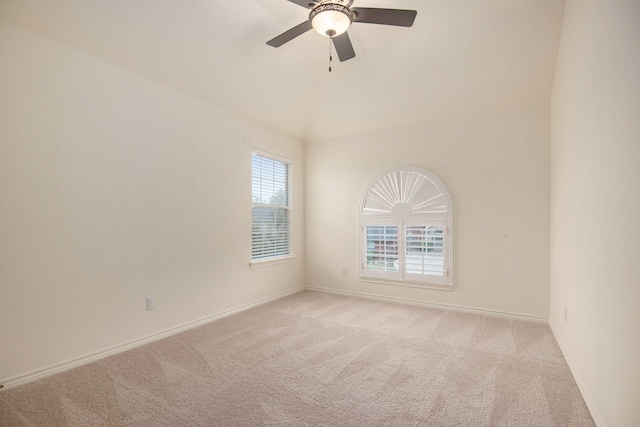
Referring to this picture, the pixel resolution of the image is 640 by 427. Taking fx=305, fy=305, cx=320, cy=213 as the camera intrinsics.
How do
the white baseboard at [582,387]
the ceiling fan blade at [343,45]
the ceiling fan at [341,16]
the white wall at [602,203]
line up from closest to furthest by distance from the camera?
the white wall at [602,203] < the white baseboard at [582,387] < the ceiling fan at [341,16] < the ceiling fan blade at [343,45]

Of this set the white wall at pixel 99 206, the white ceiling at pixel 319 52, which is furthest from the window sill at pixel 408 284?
the white ceiling at pixel 319 52

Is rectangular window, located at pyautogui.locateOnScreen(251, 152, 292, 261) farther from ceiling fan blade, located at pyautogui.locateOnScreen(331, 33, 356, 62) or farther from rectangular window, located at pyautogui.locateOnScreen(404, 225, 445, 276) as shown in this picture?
ceiling fan blade, located at pyautogui.locateOnScreen(331, 33, 356, 62)

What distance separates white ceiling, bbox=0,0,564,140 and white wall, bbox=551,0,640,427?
547 mm

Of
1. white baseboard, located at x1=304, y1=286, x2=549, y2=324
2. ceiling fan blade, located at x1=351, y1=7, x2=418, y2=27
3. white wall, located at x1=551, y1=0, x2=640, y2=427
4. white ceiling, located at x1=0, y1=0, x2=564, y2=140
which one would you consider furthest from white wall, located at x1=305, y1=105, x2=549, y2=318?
ceiling fan blade, located at x1=351, y1=7, x2=418, y2=27

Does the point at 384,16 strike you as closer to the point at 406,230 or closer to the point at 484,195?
the point at 484,195

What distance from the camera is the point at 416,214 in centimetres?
415

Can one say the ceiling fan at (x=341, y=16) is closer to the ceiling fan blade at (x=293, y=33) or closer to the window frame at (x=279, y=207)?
the ceiling fan blade at (x=293, y=33)

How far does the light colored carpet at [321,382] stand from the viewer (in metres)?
1.82

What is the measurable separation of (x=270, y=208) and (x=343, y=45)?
2.62 metres

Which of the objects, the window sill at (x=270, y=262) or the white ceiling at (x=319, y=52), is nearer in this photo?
the white ceiling at (x=319, y=52)

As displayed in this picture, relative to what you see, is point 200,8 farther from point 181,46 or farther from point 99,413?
point 99,413

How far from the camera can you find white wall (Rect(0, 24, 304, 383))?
222 cm

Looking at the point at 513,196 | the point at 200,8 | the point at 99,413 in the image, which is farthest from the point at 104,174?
the point at 513,196

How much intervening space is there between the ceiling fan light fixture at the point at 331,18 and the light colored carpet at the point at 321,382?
99.4 inches
